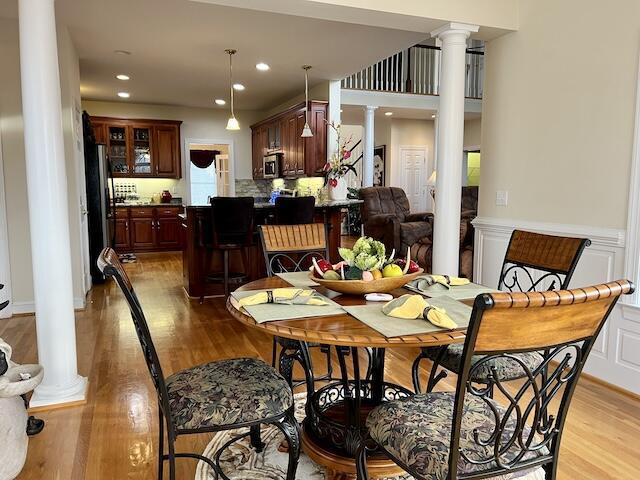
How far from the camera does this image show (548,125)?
326 cm

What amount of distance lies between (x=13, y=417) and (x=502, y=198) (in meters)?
3.39

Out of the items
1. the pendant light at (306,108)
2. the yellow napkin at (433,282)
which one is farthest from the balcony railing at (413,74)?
the yellow napkin at (433,282)

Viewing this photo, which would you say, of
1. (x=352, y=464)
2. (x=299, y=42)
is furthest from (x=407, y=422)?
(x=299, y=42)

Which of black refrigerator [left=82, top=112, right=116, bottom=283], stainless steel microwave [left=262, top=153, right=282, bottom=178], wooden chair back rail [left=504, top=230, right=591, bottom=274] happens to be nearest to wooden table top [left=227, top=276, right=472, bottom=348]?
wooden chair back rail [left=504, top=230, right=591, bottom=274]

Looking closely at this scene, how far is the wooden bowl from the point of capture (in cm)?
184

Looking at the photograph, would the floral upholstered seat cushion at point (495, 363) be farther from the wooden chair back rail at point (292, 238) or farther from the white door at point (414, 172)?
the white door at point (414, 172)

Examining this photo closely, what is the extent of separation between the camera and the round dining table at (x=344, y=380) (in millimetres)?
1400

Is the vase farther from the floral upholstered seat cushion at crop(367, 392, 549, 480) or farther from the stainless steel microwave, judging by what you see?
the floral upholstered seat cushion at crop(367, 392, 549, 480)

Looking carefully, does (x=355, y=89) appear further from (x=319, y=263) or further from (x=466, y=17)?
(x=319, y=263)

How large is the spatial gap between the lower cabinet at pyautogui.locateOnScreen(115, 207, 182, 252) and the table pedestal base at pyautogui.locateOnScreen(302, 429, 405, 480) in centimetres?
708

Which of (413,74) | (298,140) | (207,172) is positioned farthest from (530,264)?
(207,172)

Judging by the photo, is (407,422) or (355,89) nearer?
(407,422)

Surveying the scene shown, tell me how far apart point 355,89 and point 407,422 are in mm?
7920

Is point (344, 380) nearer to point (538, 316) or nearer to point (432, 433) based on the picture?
point (432, 433)
